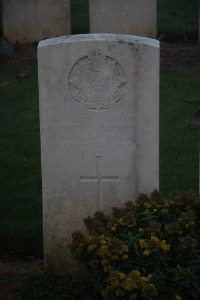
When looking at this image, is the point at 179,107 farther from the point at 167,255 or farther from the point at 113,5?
the point at 167,255

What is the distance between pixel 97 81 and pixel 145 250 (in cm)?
144

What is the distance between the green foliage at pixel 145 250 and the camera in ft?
17.7

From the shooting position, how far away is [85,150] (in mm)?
6402

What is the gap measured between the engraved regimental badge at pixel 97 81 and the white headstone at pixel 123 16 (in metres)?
8.24

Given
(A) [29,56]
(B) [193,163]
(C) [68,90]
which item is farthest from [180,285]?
(A) [29,56]

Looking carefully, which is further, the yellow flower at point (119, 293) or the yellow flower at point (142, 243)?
the yellow flower at point (142, 243)

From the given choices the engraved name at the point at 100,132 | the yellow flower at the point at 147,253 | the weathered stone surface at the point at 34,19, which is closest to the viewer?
the yellow flower at the point at 147,253

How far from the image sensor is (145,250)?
559cm

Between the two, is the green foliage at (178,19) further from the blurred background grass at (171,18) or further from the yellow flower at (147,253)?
the yellow flower at (147,253)

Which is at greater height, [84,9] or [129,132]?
[84,9]

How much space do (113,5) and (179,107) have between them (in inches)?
153

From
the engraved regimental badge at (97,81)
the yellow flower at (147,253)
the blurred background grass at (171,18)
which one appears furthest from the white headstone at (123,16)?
the yellow flower at (147,253)

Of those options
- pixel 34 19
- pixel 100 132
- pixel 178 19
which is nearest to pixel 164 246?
pixel 100 132

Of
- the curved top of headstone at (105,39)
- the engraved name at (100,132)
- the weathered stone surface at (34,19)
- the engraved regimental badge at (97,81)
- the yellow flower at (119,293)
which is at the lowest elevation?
the yellow flower at (119,293)
